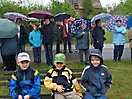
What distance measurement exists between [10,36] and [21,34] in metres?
2.22

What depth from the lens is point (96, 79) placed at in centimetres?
567

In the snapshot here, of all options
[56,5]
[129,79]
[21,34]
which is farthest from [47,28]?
[56,5]

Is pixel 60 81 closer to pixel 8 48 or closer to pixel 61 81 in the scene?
pixel 61 81

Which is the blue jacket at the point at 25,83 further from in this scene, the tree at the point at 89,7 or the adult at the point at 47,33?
the tree at the point at 89,7

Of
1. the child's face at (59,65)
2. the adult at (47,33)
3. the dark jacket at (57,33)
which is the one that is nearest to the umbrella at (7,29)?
the adult at (47,33)

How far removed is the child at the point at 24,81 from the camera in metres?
5.51

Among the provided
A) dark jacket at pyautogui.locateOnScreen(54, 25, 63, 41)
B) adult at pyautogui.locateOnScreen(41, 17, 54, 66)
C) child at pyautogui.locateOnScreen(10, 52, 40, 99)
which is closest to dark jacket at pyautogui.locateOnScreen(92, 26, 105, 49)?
adult at pyautogui.locateOnScreen(41, 17, 54, 66)

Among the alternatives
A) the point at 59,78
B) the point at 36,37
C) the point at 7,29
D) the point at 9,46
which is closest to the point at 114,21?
Result: the point at 36,37

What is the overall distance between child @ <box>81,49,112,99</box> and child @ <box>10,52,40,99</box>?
90 centimetres

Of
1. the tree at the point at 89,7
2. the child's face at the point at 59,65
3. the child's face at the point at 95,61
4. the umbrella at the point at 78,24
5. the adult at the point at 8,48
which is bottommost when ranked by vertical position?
the child's face at the point at 59,65

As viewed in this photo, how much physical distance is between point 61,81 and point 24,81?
70cm

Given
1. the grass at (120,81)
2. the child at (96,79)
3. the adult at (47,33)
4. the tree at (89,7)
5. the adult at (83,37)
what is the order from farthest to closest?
the tree at (89,7) → the adult at (83,37) → the adult at (47,33) → the grass at (120,81) → the child at (96,79)

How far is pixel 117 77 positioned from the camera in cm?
954

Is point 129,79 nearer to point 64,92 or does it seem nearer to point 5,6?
point 64,92
